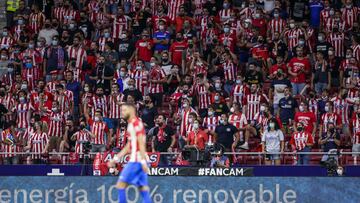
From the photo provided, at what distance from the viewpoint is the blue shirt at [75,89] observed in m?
36.3

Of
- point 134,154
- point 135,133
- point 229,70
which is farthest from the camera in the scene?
point 229,70

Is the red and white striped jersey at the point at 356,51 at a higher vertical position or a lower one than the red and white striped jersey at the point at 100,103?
higher

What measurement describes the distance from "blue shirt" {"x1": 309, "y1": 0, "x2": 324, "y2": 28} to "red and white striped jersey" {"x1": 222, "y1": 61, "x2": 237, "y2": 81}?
3.21 m

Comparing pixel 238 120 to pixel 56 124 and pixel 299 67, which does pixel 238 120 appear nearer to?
pixel 299 67

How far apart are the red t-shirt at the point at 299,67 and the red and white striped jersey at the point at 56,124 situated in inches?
271

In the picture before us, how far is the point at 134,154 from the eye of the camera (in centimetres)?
2089

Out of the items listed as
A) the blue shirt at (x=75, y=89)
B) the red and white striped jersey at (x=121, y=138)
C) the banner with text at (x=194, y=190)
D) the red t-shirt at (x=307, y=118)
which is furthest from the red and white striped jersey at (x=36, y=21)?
the banner with text at (x=194, y=190)

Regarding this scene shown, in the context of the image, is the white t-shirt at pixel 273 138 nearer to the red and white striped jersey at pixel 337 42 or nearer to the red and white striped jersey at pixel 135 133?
the red and white striped jersey at pixel 337 42

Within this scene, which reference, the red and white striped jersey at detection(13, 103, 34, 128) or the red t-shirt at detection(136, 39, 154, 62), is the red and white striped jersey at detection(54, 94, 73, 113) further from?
the red t-shirt at detection(136, 39, 154, 62)

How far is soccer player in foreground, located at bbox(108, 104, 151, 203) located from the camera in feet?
67.6

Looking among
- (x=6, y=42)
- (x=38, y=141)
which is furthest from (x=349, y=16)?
Answer: (x=6, y=42)

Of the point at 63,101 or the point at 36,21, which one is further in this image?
the point at 36,21

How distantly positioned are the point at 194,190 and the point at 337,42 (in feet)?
31.0

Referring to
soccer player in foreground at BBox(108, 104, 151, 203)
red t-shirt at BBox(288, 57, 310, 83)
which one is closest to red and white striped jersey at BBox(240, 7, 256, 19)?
red t-shirt at BBox(288, 57, 310, 83)
